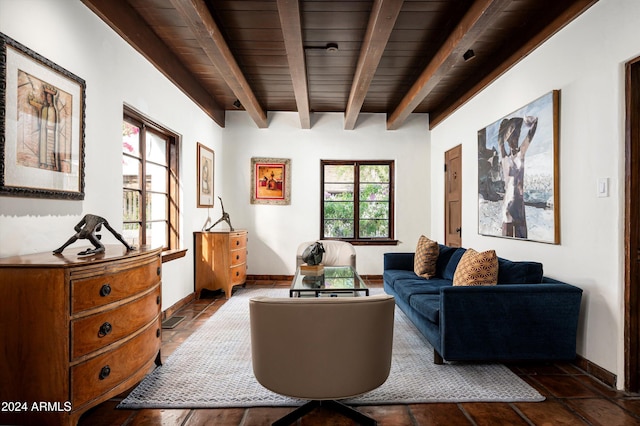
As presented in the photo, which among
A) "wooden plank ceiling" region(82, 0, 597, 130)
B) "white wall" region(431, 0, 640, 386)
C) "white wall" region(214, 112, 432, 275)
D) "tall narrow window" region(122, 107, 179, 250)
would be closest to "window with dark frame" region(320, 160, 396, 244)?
"white wall" region(214, 112, 432, 275)

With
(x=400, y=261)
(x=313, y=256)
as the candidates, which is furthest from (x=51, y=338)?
(x=400, y=261)

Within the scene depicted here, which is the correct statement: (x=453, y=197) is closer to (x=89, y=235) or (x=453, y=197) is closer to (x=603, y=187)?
(x=603, y=187)

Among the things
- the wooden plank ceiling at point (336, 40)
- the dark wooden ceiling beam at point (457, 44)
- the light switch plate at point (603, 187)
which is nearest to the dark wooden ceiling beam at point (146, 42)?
the wooden plank ceiling at point (336, 40)

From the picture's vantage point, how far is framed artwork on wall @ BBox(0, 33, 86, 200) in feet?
6.45

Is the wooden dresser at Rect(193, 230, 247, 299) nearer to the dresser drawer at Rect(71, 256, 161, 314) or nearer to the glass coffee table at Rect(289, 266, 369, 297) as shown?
the glass coffee table at Rect(289, 266, 369, 297)

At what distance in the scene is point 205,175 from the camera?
5387mm

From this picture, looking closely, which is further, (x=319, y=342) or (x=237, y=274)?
(x=237, y=274)

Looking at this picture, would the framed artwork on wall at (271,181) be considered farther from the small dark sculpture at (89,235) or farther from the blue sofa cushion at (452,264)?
the small dark sculpture at (89,235)

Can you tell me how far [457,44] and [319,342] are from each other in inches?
106

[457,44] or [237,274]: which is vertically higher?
[457,44]

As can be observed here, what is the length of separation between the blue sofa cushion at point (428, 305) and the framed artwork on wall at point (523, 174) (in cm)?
102

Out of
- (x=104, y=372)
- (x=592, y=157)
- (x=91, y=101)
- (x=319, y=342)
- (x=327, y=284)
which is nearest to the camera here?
(x=319, y=342)

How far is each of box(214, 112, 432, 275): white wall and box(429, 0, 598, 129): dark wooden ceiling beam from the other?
1.04m

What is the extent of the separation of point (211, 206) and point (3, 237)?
3.68m
